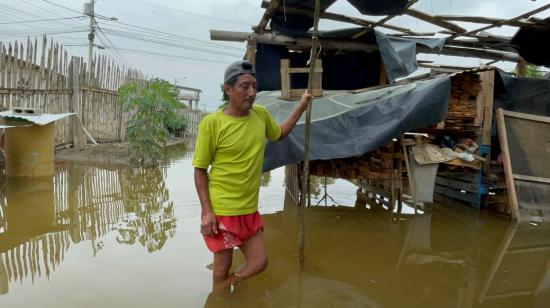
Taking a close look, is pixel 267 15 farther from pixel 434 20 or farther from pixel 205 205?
pixel 205 205

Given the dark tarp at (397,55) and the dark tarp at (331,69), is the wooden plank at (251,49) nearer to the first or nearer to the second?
the dark tarp at (331,69)

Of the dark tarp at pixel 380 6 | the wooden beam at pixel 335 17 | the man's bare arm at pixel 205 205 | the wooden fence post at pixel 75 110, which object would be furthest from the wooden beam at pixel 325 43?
the wooden fence post at pixel 75 110

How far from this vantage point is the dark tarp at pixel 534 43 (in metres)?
6.89

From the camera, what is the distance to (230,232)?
2.71m

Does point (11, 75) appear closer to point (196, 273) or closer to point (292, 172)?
point (292, 172)

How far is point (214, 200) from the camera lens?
8.90ft

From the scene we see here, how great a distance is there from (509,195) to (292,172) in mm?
3156

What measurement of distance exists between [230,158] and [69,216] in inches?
126

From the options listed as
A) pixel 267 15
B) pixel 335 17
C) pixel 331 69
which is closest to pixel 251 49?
pixel 267 15

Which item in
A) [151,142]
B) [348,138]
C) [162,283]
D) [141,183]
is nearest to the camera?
[162,283]

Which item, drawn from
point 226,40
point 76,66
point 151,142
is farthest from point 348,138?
point 76,66

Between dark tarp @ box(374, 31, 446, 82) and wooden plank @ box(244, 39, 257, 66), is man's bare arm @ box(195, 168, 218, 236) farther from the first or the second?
dark tarp @ box(374, 31, 446, 82)

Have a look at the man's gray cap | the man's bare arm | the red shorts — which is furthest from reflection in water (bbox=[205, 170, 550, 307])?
the man's gray cap

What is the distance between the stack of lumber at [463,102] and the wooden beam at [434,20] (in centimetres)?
85
